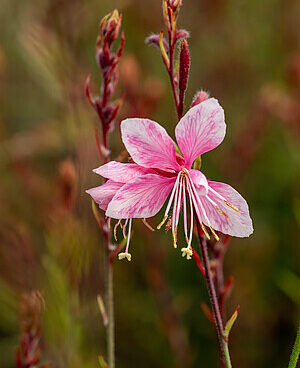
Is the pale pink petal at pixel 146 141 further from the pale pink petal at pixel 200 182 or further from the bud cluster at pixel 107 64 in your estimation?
the bud cluster at pixel 107 64

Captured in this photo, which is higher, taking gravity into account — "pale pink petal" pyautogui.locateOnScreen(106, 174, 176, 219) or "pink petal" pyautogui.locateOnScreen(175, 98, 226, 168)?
Result: "pink petal" pyautogui.locateOnScreen(175, 98, 226, 168)

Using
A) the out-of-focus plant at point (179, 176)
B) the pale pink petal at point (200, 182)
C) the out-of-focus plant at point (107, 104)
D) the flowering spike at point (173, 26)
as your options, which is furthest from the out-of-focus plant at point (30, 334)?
the flowering spike at point (173, 26)

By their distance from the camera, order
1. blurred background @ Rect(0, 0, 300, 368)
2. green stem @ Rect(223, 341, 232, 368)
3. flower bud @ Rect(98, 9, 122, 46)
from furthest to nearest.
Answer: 1. blurred background @ Rect(0, 0, 300, 368)
2. flower bud @ Rect(98, 9, 122, 46)
3. green stem @ Rect(223, 341, 232, 368)

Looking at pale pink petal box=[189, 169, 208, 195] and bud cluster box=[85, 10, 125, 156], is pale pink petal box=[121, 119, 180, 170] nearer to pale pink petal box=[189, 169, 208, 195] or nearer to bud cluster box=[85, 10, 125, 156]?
pale pink petal box=[189, 169, 208, 195]

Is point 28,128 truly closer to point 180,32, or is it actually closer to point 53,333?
point 53,333

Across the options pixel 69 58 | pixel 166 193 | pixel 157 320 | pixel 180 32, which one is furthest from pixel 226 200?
pixel 157 320

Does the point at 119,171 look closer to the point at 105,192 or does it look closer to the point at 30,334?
the point at 105,192

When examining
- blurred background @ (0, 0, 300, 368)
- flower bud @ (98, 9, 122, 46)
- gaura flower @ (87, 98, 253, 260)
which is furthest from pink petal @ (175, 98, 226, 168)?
blurred background @ (0, 0, 300, 368)
